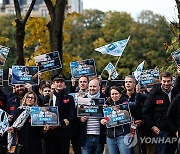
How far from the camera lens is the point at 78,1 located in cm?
14975

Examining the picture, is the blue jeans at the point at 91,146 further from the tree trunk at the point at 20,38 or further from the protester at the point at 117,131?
the tree trunk at the point at 20,38

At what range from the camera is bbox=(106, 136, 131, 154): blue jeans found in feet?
31.7

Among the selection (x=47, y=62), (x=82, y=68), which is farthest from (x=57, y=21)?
(x=82, y=68)

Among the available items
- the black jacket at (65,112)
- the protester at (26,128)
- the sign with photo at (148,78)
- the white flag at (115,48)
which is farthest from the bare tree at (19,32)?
the protester at (26,128)

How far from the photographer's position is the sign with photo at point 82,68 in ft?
41.0

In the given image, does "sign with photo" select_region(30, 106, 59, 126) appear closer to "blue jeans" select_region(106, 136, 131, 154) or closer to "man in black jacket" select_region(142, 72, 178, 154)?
"blue jeans" select_region(106, 136, 131, 154)

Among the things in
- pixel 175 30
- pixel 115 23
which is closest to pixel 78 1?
pixel 115 23

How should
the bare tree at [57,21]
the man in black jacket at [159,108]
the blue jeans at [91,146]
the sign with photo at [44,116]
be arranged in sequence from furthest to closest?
the bare tree at [57,21] → the man in black jacket at [159,108] → the blue jeans at [91,146] → the sign with photo at [44,116]

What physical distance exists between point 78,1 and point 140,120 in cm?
14126

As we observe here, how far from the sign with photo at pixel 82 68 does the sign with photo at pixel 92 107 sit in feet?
8.78

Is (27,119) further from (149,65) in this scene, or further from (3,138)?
(149,65)

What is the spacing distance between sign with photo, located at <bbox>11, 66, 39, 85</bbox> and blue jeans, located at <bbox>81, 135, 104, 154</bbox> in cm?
218

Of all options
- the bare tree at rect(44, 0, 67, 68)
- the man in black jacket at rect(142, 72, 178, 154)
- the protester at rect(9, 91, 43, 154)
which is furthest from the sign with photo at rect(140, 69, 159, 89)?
the bare tree at rect(44, 0, 67, 68)

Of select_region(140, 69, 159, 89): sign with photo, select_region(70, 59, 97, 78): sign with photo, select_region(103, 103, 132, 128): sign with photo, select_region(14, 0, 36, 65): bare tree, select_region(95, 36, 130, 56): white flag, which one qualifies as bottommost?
select_region(103, 103, 132, 128): sign with photo
